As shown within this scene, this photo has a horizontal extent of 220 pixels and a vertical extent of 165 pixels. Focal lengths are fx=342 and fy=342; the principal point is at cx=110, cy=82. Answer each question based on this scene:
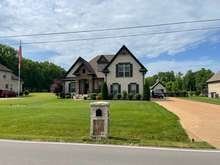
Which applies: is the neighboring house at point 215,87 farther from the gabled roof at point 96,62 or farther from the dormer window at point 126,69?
the dormer window at point 126,69

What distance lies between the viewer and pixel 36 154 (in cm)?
909

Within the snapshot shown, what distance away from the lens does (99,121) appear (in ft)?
40.2

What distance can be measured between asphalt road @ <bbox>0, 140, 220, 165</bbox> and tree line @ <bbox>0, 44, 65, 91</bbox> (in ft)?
310

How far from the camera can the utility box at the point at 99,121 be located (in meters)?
12.1

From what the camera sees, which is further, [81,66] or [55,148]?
[81,66]

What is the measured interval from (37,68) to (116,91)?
7773 centimetres

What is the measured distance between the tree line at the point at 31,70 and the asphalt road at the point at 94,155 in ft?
310

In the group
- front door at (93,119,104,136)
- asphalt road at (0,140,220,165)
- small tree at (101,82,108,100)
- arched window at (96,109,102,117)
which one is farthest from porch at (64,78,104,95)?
asphalt road at (0,140,220,165)

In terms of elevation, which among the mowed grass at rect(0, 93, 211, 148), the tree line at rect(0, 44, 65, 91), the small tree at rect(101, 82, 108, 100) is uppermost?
the tree line at rect(0, 44, 65, 91)

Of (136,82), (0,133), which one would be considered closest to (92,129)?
(0,133)

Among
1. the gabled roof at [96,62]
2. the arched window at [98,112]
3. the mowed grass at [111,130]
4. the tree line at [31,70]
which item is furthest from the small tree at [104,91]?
the tree line at [31,70]

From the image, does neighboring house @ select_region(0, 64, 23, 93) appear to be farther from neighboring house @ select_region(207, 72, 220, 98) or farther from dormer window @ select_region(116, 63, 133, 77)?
neighboring house @ select_region(207, 72, 220, 98)

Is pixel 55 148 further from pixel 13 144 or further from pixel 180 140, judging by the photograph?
pixel 180 140

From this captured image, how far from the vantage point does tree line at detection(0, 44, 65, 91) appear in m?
107
